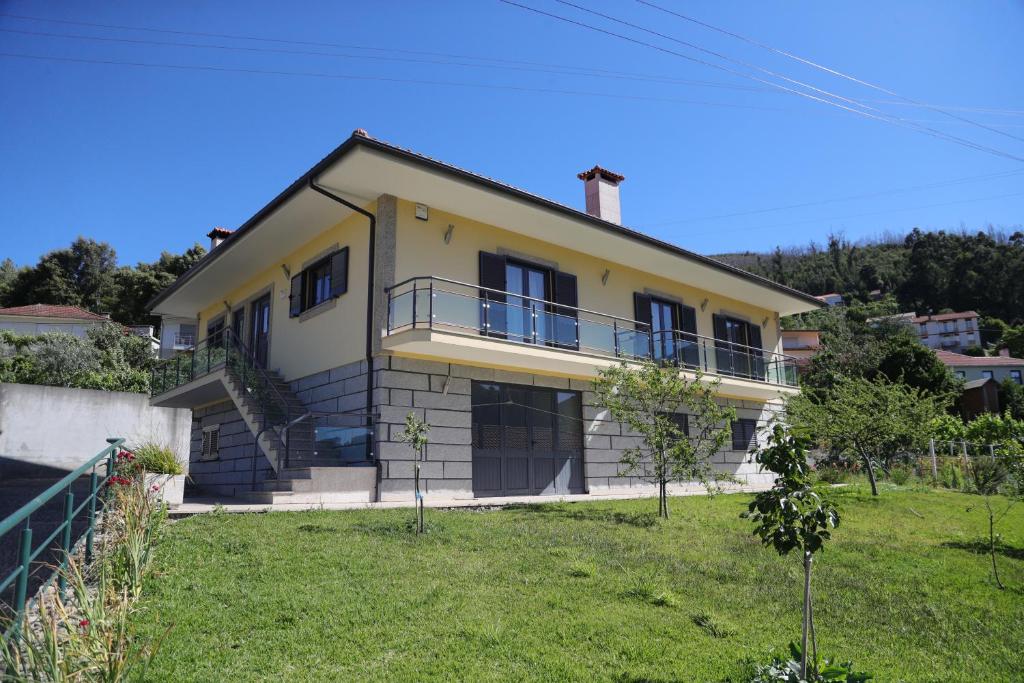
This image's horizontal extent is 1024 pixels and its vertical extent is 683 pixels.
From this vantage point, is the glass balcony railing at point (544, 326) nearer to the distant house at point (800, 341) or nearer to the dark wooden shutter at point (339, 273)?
the dark wooden shutter at point (339, 273)

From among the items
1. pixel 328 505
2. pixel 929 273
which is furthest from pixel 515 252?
pixel 929 273

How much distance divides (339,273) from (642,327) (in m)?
7.67

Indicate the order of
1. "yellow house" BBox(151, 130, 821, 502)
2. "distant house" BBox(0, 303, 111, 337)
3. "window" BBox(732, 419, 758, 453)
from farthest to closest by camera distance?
"distant house" BBox(0, 303, 111, 337)
"window" BBox(732, 419, 758, 453)
"yellow house" BBox(151, 130, 821, 502)

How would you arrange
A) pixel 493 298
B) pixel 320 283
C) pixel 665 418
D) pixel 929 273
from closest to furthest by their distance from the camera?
pixel 665 418, pixel 493 298, pixel 320 283, pixel 929 273

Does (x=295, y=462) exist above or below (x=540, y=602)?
above

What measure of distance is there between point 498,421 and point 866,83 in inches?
350

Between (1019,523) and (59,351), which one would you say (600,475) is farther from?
(59,351)

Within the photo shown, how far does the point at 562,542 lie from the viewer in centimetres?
871

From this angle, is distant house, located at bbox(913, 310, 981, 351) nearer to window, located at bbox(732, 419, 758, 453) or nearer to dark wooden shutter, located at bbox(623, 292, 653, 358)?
window, located at bbox(732, 419, 758, 453)

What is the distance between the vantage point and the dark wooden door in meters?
18.0

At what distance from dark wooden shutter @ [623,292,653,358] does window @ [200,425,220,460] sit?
35.8 feet

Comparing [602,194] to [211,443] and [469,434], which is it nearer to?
[469,434]

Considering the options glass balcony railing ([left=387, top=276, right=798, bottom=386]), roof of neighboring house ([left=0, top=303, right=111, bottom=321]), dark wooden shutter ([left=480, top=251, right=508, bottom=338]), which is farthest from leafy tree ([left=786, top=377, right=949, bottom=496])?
roof of neighboring house ([left=0, top=303, right=111, bottom=321])

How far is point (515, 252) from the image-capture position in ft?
51.8
